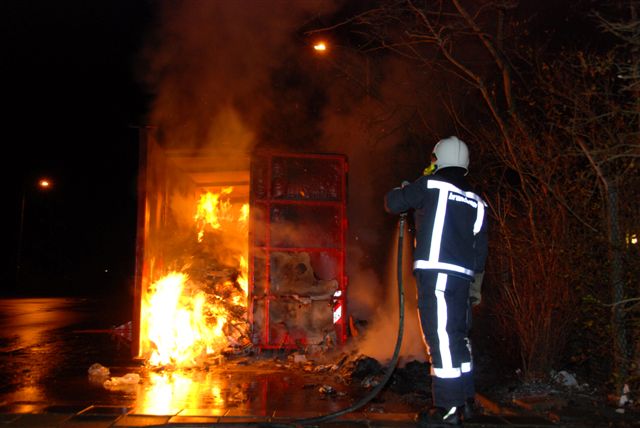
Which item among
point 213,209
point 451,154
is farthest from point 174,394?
point 213,209

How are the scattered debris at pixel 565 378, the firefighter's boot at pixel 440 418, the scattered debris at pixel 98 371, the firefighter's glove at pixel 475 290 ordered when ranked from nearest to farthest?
1. the firefighter's boot at pixel 440 418
2. the firefighter's glove at pixel 475 290
3. the scattered debris at pixel 565 378
4. the scattered debris at pixel 98 371

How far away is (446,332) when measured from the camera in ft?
12.4

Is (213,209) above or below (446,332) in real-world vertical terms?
above

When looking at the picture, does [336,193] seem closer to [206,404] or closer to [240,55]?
[240,55]

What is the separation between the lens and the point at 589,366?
5.20 metres

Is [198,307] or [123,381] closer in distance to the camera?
[123,381]

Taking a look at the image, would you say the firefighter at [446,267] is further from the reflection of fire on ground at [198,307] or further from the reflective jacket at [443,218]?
the reflection of fire on ground at [198,307]

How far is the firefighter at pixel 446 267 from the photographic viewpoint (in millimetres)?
3779

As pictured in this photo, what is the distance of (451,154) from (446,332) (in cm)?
128

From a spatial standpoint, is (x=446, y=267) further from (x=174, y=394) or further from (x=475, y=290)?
(x=174, y=394)

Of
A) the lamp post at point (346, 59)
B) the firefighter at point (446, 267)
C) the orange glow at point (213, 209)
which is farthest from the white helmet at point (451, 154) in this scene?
the orange glow at point (213, 209)

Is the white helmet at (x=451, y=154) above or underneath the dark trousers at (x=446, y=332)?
above

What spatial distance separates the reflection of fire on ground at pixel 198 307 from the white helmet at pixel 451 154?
4234mm

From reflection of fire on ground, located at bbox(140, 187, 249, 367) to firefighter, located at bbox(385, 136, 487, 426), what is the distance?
3868 mm
